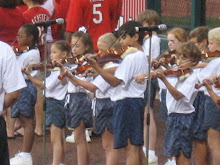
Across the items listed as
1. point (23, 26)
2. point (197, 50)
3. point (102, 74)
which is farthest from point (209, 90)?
point (23, 26)

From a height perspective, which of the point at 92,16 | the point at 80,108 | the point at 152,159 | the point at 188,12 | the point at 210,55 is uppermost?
the point at 92,16

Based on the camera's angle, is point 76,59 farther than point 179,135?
Yes

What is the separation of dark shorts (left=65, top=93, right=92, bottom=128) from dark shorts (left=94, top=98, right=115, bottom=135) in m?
0.19

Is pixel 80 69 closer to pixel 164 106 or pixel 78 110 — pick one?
pixel 78 110

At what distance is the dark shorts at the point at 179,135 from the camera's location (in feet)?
25.7

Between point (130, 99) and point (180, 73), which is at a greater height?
point (180, 73)

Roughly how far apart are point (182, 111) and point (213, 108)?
0.37 metres

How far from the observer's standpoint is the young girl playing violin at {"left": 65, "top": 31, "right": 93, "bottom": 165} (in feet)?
28.0

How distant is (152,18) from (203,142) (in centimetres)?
195

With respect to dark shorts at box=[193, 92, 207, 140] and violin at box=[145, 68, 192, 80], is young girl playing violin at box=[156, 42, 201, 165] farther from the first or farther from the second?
dark shorts at box=[193, 92, 207, 140]

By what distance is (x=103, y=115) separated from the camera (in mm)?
8352

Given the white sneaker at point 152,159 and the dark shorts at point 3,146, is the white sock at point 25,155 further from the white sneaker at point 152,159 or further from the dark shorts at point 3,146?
the dark shorts at point 3,146

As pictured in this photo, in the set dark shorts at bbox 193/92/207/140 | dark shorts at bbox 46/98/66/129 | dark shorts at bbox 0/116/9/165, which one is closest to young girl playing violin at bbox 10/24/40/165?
dark shorts at bbox 46/98/66/129

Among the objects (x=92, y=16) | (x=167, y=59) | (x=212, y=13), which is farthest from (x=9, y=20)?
(x=212, y=13)
